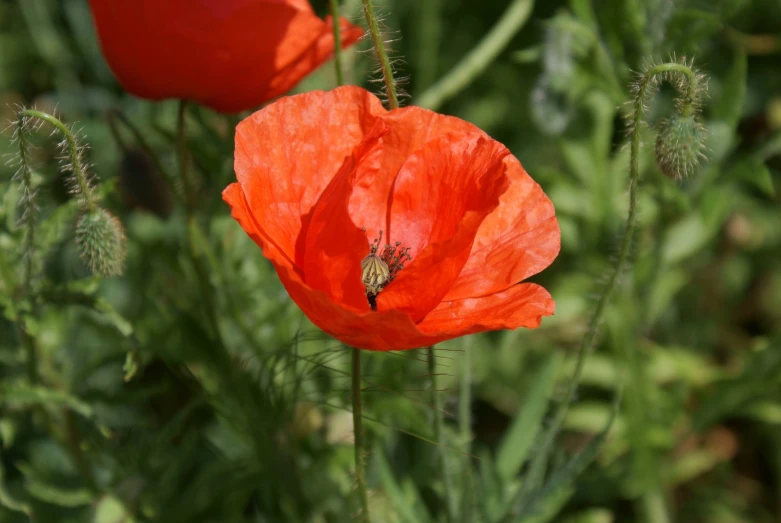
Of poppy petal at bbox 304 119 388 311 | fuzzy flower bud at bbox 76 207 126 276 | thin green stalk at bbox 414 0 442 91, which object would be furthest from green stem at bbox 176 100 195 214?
thin green stalk at bbox 414 0 442 91

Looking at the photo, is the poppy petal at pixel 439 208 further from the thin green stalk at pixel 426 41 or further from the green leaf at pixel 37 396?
the thin green stalk at pixel 426 41

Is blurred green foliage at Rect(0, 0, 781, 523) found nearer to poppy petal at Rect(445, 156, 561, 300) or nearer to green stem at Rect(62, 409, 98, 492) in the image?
green stem at Rect(62, 409, 98, 492)

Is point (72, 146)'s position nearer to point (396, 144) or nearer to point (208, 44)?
point (208, 44)

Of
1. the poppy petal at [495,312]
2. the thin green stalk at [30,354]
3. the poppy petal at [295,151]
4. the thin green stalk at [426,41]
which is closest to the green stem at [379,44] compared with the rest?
the poppy petal at [295,151]

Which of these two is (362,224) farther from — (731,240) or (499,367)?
(731,240)

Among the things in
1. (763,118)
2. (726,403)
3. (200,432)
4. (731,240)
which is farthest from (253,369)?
(763,118)

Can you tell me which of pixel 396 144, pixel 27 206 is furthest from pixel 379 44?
pixel 27 206

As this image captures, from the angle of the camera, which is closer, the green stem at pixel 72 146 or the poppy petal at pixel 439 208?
the poppy petal at pixel 439 208

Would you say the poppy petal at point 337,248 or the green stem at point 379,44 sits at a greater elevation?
the green stem at point 379,44
